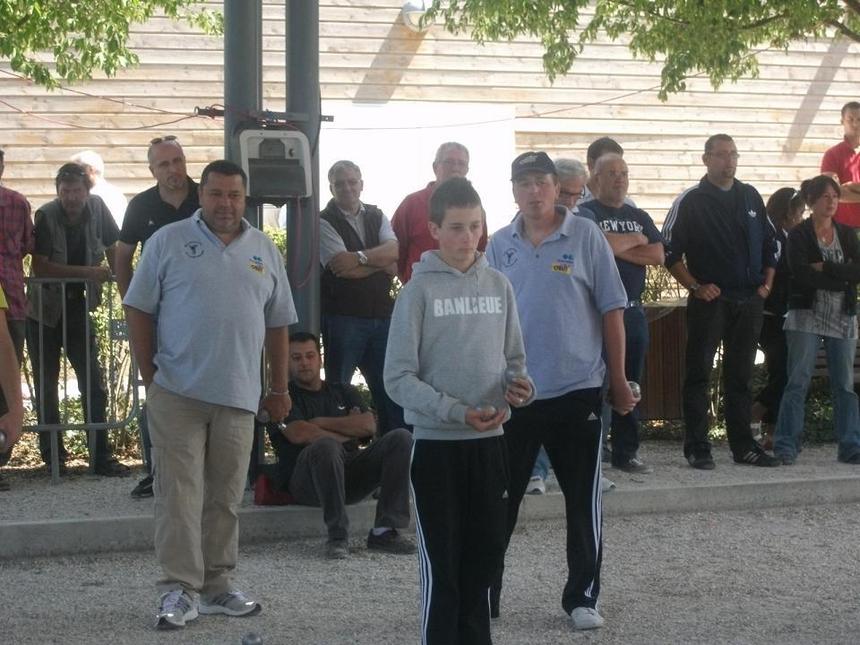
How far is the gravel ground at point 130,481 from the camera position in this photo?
7775 mm

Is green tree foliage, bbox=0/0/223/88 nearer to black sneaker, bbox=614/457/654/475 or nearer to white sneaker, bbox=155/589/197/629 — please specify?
black sneaker, bbox=614/457/654/475

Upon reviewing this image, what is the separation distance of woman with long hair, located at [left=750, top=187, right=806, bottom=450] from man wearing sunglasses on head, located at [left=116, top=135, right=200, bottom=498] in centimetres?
450

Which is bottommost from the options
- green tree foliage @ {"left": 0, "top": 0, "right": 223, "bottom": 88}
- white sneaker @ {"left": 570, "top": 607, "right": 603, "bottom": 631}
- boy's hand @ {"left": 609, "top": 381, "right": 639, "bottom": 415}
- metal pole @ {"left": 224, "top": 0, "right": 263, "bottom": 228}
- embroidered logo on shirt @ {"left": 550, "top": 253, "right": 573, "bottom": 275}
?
white sneaker @ {"left": 570, "top": 607, "right": 603, "bottom": 631}

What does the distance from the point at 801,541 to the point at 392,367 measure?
365 centimetres

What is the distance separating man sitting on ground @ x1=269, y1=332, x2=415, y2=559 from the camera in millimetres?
7277

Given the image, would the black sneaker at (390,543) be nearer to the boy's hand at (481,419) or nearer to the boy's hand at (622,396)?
the boy's hand at (622,396)

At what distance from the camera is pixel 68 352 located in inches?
352

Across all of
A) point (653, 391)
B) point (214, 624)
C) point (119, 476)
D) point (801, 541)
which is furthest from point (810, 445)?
point (214, 624)

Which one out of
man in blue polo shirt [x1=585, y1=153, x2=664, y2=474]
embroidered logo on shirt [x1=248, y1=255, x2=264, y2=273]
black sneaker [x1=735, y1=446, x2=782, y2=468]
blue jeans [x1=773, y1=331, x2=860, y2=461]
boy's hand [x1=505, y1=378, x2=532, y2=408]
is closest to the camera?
boy's hand [x1=505, y1=378, x2=532, y2=408]

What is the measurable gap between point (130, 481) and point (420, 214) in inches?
95.5

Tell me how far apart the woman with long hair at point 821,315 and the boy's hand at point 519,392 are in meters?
4.96

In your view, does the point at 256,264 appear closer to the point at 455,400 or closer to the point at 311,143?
the point at 455,400

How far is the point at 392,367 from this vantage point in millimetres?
4973

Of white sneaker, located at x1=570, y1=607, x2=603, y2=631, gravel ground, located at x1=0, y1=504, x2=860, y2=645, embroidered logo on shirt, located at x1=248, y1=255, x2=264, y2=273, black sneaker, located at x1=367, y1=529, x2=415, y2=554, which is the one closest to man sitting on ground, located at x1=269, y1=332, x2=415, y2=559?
black sneaker, located at x1=367, y1=529, x2=415, y2=554
